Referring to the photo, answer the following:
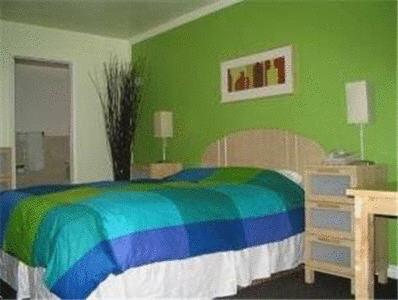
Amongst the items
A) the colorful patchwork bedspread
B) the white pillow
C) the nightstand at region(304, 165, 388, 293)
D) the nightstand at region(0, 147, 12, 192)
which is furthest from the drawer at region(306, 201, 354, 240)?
the nightstand at region(0, 147, 12, 192)

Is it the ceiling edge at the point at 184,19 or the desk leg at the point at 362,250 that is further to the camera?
the ceiling edge at the point at 184,19

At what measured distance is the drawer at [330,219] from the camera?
251 centimetres

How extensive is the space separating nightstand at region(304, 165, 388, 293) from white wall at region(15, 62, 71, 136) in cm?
411

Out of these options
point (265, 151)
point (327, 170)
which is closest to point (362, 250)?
point (327, 170)

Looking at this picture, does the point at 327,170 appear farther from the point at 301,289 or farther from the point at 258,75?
the point at 258,75

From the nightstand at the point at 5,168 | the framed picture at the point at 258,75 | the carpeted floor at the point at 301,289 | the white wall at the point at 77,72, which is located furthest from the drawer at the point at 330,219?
the white wall at the point at 77,72

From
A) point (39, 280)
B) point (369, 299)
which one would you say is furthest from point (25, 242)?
point (369, 299)

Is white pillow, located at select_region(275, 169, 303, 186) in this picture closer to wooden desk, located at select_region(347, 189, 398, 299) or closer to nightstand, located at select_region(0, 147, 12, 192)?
wooden desk, located at select_region(347, 189, 398, 299)

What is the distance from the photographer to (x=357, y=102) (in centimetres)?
269

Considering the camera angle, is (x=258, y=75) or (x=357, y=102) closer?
(x=357, y=102)

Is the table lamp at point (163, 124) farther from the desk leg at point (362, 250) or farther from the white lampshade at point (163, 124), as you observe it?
the desk leg at point (362, 250)

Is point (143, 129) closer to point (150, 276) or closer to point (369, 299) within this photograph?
point (150, 276)

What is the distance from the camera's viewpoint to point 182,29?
4477 millimetres

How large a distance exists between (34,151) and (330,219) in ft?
15.2
